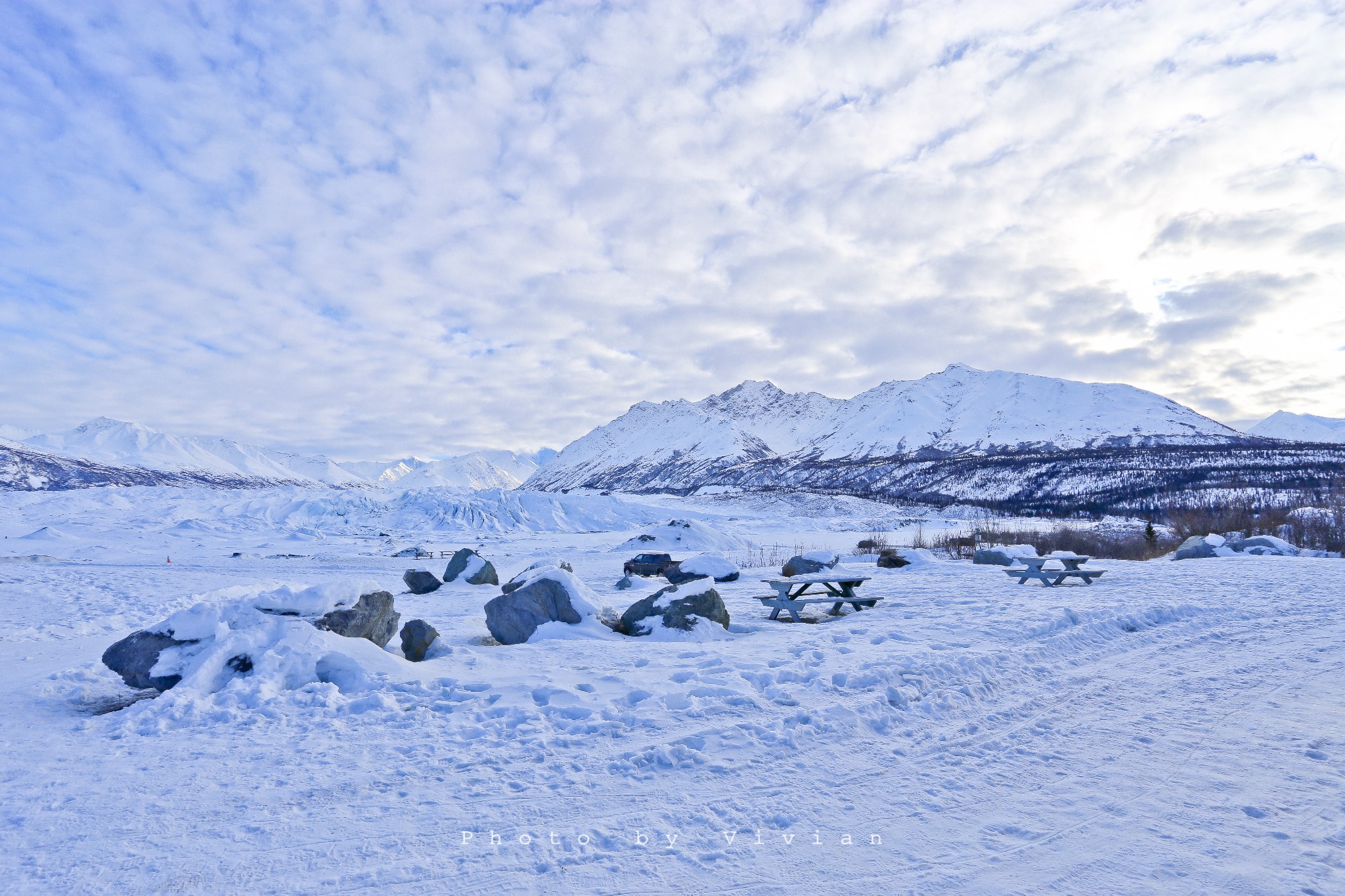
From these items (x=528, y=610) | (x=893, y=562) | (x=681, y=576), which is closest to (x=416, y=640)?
(x=528, y=610)

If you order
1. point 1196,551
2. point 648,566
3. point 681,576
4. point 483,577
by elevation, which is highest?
point 1196,551

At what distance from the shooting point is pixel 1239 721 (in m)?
6.00

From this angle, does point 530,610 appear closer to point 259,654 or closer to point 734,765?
point 259,654

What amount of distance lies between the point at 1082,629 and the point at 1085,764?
5.19 metres

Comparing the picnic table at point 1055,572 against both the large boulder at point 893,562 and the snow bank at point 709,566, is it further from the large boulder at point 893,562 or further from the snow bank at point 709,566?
the snow bank at point 709,566

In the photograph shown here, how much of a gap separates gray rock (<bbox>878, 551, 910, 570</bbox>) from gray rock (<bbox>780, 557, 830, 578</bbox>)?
3383mm

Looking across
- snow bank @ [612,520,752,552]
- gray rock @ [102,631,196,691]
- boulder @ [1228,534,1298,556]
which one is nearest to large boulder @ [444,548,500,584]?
gray rock @ [102,631,196,691]

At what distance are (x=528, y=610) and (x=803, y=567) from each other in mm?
9865

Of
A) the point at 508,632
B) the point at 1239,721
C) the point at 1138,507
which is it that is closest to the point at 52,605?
the point at 508,632

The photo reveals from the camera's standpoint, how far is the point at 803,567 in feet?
60.2

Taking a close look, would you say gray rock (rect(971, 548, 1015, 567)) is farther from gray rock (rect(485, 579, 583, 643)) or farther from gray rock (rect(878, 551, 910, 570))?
gray rock (rect(485, 579, 583, 643))

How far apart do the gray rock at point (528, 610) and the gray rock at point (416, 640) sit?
1.59m

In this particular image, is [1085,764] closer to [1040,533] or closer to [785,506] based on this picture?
[1040,533]

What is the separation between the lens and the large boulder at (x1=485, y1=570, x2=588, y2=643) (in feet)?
34.0
